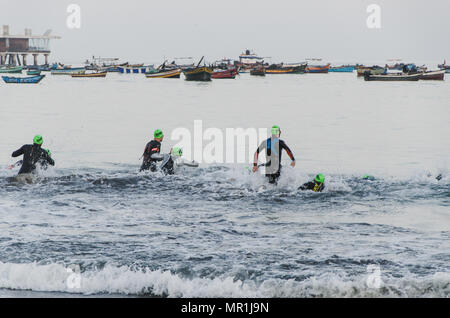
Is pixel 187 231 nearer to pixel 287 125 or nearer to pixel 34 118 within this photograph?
pixel 287 125

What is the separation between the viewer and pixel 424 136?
35.8m

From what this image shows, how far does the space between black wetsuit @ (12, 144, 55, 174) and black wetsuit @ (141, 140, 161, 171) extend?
2600 millimetres

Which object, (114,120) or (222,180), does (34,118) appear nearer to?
(114,120)

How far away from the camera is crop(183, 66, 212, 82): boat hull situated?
109500 mm

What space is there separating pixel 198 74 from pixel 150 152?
94797 millimetres

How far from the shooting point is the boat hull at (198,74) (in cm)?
10950

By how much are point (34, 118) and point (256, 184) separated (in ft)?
102

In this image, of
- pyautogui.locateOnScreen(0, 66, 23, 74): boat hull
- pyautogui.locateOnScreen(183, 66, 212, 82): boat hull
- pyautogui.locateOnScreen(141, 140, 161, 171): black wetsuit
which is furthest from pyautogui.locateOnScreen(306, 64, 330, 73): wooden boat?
pyautogui.locateOnScreen(141, 140, 161, 171): black wetsuit

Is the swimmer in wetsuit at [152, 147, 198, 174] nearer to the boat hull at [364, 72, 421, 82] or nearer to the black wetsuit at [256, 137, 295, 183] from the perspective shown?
the black wetsuit at [256, 137, 295, 183]
